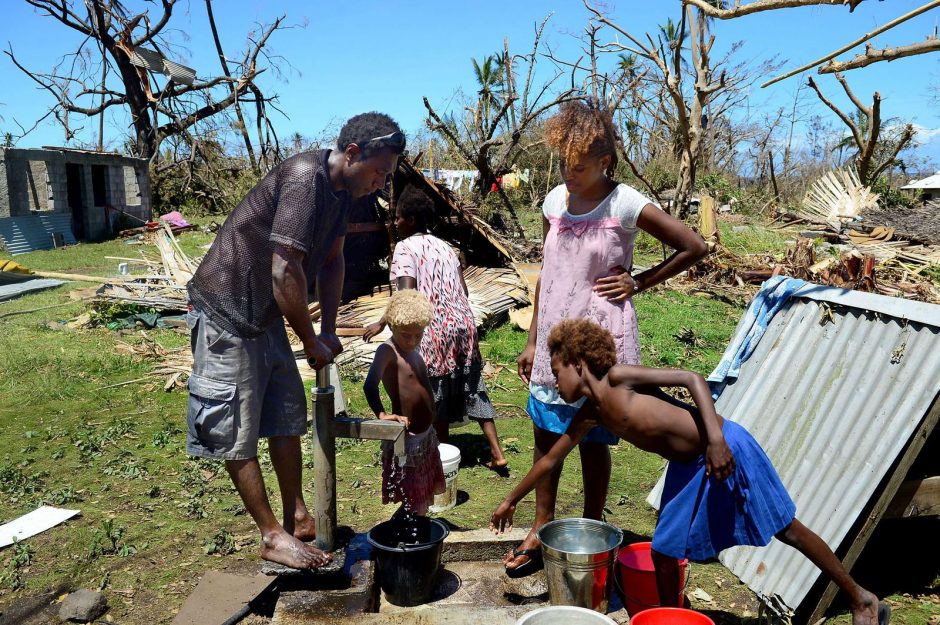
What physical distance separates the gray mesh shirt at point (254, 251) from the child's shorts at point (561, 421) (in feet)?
4.07

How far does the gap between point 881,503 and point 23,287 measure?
12711 mm

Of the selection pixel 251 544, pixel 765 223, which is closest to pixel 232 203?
pixel 765 223

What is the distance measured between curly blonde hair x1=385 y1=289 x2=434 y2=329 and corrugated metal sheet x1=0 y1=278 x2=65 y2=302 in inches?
394

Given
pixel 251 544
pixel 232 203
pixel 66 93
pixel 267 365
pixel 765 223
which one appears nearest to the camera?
pixel 267 365

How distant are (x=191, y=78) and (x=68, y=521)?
23984 mm

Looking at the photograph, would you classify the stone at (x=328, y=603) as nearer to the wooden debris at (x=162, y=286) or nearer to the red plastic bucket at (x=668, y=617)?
the red plastic bucket at (x=668, y=617)

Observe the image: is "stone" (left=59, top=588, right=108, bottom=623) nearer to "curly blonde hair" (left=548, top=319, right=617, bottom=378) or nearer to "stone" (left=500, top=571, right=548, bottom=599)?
"stone" (left=500, top=571, right=548, bottom=599)

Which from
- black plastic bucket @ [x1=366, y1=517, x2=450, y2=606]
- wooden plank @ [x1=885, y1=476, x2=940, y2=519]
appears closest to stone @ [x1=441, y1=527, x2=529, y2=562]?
black plastic bucket @ [x1=366, y1=517, x2=450, y2=606]

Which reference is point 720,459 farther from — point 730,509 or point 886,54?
point 886,54

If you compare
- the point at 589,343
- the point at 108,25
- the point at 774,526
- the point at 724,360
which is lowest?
the point at 774,526

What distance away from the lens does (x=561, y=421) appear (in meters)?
3.26

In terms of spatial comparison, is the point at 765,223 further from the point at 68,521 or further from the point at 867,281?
the point at 68,521

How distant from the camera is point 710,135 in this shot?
2814 centimetres

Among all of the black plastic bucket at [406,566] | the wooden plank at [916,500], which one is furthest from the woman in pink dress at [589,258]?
the wooden plank at [916,500]
